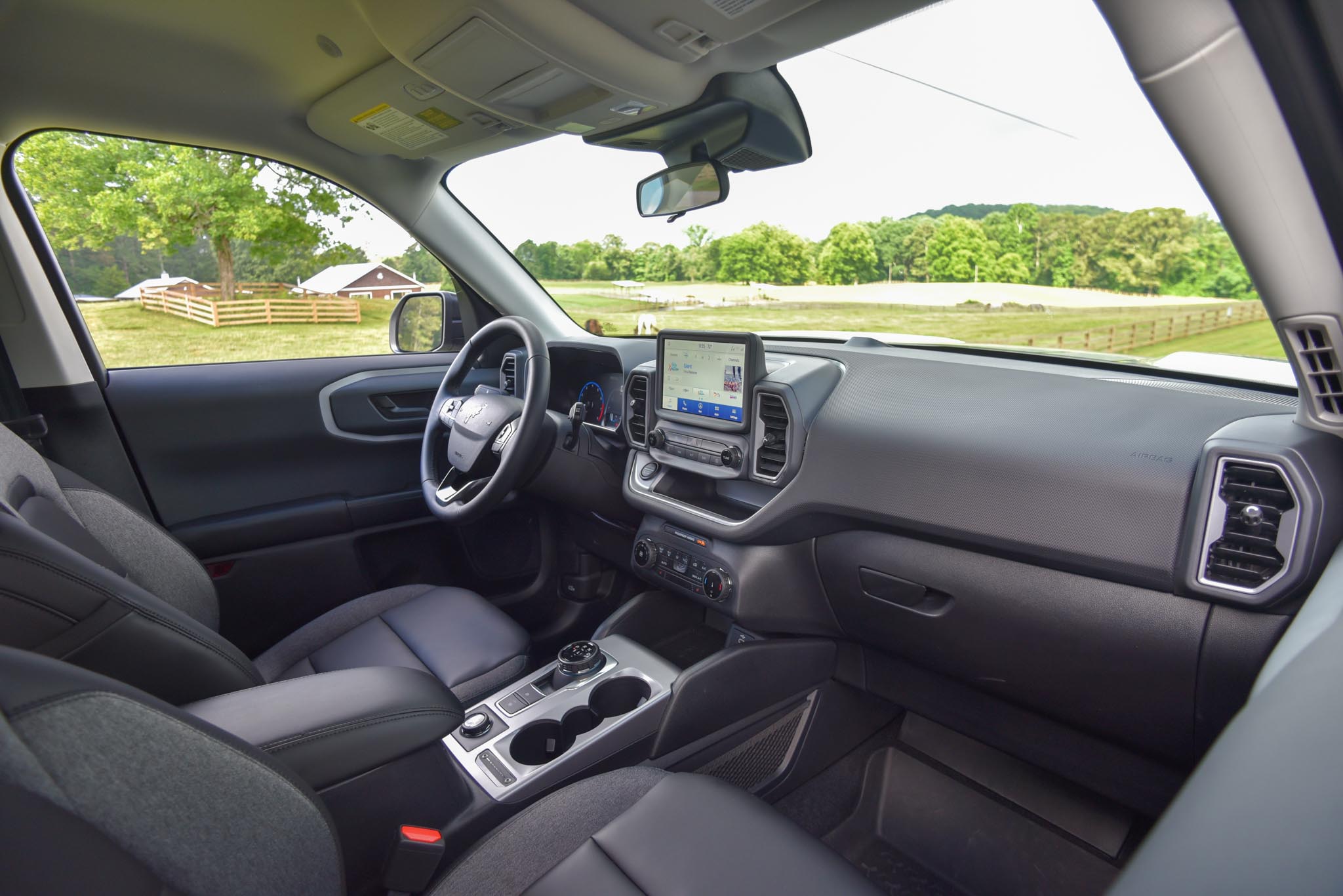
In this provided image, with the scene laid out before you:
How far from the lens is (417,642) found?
204cm

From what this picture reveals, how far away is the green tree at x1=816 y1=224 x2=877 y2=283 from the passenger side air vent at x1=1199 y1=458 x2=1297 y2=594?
3.65ft

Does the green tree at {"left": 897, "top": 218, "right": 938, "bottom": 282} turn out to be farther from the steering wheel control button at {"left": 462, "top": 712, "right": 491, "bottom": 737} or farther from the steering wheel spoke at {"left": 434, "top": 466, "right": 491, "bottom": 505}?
the steering wheel control button at {"left": 462, "top": 712, "right": 491, "bottom": 737}

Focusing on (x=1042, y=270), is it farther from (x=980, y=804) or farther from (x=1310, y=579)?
(x=980, y=804)

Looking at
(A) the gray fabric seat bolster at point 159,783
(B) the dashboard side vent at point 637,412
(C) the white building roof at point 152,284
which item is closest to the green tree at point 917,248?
(B) the dashboard side vent at point 637,412

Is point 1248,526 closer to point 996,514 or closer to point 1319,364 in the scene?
point 1319,364

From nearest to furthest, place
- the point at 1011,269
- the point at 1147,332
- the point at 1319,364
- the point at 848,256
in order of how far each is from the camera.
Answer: the point at 1319,364, the point at 1147,332, the point at 1011,269, the point at 848,256

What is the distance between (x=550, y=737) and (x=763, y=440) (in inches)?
37.1

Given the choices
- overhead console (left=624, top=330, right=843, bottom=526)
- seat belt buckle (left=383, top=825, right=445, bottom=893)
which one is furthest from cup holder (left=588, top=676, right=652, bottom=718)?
seat belt buckle (left=383, top=825, right=445, bottom=893)

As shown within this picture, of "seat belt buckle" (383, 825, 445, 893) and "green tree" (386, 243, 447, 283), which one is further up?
"green tree" (386, 243, 447, 283)

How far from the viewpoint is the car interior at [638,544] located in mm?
835

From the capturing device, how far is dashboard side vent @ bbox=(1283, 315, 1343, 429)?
0.99 m

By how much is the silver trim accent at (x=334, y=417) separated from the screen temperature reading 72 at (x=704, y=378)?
1.21m

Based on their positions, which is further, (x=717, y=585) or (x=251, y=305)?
(x=251, y=305)

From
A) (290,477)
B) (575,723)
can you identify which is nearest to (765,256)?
(575,723)
